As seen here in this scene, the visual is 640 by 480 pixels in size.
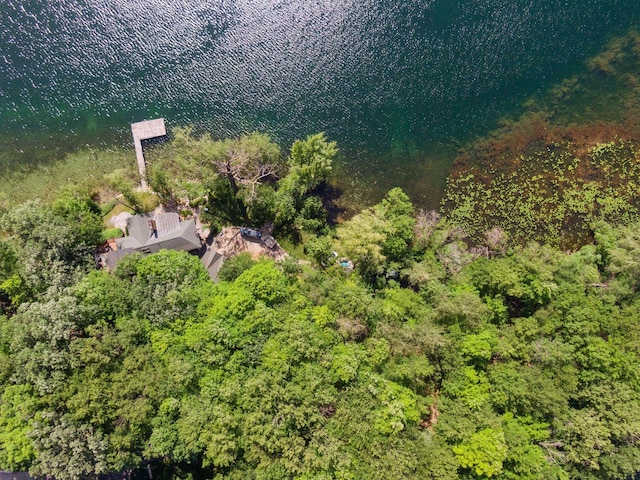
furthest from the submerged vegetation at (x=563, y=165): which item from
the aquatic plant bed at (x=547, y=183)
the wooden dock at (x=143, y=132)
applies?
the wooden dock at (x=143, y=132)

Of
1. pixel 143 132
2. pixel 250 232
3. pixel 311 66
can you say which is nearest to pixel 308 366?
pixel 250 232

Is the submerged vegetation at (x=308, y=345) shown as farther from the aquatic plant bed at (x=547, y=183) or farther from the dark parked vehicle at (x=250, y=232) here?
the aquatic plant bed at (x=547, y=183)

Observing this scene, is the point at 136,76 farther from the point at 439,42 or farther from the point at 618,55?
the point at 618,55

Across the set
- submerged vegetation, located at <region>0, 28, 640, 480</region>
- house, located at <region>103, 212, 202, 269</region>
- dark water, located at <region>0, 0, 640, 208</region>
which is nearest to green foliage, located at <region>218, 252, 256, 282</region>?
submerged vegetation, located at <region>0, 28, 640, 480</region>

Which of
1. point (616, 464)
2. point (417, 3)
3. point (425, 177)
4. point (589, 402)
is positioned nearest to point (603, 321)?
point (589, 402)

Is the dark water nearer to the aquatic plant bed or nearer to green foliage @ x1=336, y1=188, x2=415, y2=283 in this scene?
the aquatic plant bed

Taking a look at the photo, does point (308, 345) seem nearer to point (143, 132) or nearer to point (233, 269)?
point (233, 269)

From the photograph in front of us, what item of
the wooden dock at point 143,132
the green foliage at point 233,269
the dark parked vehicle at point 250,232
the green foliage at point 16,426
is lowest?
the green foliage at point 16,426
